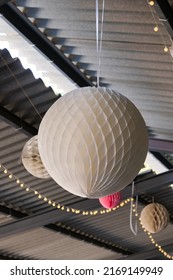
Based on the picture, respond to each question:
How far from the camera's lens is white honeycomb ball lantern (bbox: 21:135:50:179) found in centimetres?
428

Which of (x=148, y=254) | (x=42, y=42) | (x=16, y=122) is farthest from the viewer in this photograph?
Result: (x=148, y=254)

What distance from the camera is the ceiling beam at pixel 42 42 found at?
12.5ft

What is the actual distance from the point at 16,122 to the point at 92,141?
344 centimetres

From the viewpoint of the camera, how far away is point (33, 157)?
4.30 metres

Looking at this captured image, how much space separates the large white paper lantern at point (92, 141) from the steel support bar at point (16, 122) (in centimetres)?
309

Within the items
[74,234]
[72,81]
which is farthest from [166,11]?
[74,234]

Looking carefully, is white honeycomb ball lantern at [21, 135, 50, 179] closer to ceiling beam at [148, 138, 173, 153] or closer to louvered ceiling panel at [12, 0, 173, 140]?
louvered ceiling panel at [12, 0, 173, 140]

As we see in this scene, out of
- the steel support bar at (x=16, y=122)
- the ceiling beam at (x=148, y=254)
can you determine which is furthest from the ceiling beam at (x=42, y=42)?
the ceiling beam at (x=148, y=254)

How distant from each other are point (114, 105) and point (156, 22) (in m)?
1.52

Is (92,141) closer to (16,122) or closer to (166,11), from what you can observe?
(166,11)

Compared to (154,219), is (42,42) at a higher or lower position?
higher

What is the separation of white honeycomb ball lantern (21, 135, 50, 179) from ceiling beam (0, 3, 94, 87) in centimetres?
54

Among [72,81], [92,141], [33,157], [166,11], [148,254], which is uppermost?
[72,81]

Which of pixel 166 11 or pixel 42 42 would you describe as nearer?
pixel 166 11
